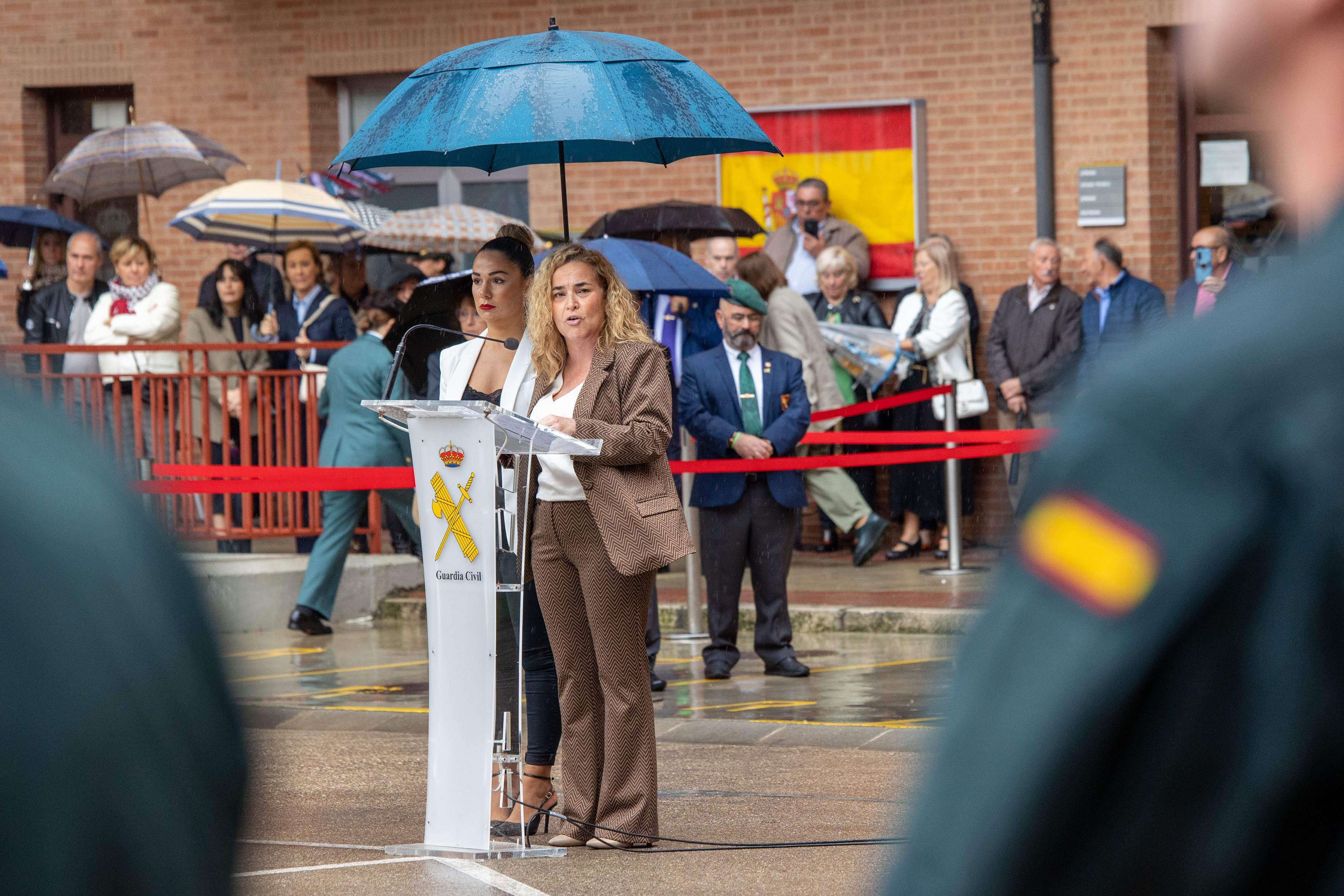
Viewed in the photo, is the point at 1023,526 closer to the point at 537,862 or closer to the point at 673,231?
the point at 537,862

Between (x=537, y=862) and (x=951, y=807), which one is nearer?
(x=951, y=807)

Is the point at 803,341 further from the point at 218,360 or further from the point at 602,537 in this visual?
the point at 602,537

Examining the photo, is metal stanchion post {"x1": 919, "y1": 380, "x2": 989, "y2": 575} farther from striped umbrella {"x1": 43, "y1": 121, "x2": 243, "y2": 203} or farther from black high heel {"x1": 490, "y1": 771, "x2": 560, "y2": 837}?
striped umbrella {"x1": 43, "y1": 121, "x2": 243, "y2": 203}

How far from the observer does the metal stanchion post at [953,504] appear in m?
11.9

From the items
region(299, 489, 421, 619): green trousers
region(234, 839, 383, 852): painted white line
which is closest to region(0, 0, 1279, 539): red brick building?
region(299, 489, 421, 619): green trousers

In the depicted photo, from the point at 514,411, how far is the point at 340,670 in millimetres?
4472

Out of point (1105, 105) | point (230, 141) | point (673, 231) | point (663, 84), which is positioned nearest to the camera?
point (663, 84)

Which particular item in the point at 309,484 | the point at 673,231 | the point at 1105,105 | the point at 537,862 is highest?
the point at 1105,105

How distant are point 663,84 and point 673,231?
5.54 metres

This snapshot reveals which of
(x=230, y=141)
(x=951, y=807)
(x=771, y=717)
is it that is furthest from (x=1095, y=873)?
(x=230, y=141)

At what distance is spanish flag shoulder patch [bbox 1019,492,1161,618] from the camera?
3.01 feet

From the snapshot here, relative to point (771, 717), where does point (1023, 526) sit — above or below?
above

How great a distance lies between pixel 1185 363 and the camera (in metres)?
0.93

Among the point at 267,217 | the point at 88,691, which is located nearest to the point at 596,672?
the point at 88,691
